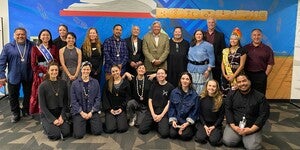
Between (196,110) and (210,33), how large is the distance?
148 cm

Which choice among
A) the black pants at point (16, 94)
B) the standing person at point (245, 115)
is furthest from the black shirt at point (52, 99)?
the standing person at point (245, 115)

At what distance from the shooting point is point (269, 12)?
226 inches

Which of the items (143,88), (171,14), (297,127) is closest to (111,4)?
(171,14)

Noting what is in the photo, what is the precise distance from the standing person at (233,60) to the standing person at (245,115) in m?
0.70

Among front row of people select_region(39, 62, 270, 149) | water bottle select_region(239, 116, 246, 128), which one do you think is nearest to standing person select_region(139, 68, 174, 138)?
front row of people select_region(39, 62, 270, 149)

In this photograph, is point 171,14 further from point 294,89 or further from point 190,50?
point 294,89

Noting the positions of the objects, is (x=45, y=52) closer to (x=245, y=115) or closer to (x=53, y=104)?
(x=53, y=104)

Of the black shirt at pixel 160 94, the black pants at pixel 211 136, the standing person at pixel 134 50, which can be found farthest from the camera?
the standing person at pixel 134 50

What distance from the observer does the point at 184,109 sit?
4.08 metres

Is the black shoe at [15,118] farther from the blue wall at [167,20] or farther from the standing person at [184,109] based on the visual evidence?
the standing person at [184,109]

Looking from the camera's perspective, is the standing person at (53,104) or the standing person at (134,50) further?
the standing person at (134,50)

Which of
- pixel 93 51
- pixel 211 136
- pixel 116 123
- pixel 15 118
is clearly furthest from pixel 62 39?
pixel 211 136

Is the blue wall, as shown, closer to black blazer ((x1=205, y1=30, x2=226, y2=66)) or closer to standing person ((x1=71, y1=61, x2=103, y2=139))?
black blazer ((x1=205, y1=30, x2=226, y2=66))

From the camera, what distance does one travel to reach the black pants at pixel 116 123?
13.9 feet
